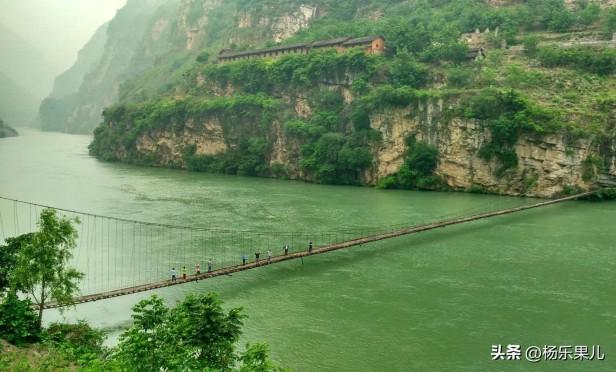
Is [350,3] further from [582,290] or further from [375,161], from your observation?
[582,290]

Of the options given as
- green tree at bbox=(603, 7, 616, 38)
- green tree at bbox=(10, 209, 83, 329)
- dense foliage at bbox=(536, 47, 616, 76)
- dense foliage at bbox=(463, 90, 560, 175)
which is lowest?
green tree at bbox=(10, 209, 83, 329)

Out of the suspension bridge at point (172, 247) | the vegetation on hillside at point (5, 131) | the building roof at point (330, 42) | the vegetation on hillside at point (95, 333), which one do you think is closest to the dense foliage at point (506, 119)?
the suspension bridge at point (172, 247)

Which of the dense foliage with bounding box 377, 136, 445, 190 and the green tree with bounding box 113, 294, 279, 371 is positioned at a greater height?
the dense foliage with bounding box 377, 136, 445, 190

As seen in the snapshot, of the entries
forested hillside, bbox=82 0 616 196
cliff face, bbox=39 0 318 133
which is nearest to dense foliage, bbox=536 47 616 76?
forested hillside, bbox=82 0 616 196

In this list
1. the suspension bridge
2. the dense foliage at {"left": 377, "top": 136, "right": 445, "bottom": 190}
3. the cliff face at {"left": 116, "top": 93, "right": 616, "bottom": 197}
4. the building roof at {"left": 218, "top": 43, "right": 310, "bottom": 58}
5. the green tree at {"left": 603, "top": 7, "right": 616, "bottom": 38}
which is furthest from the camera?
the building roof at {"left": 218, "top": 43, "right": 310, "bottom": 58}

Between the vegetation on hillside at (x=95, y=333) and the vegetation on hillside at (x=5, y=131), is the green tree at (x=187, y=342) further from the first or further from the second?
the vegetation on hillside at (x=5, y=131)

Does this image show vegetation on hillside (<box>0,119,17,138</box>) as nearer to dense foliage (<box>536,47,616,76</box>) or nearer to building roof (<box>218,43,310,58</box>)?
building roof (<box>218,43,310,58</box>)

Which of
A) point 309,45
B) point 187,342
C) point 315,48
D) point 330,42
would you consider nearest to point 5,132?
point 309,45
